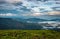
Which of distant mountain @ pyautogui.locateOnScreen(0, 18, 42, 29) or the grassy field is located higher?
distant mountain @ pyautogui.locateOnScreen(0, 18, 42, 29)

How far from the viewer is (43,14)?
459 cm

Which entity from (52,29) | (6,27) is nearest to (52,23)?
(52,29)

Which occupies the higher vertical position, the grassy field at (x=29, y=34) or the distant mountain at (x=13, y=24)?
the distant mountain at (x=13, y=24)

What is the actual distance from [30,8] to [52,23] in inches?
13.7

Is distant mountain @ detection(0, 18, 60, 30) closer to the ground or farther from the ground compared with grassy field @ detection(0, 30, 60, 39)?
farther from the ground

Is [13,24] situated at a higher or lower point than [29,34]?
higher

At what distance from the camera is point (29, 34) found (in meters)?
4.55

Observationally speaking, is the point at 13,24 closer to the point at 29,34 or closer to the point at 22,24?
the point at 22,24

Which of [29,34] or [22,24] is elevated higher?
[22,24]

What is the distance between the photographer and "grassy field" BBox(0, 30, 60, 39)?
4547mm

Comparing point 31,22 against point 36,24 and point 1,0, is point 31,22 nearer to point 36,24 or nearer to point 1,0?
point 36,24

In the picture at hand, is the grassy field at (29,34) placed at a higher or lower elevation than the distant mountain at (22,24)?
lower

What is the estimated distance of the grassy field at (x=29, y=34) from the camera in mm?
4547

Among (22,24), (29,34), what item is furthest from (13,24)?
(29,34)
